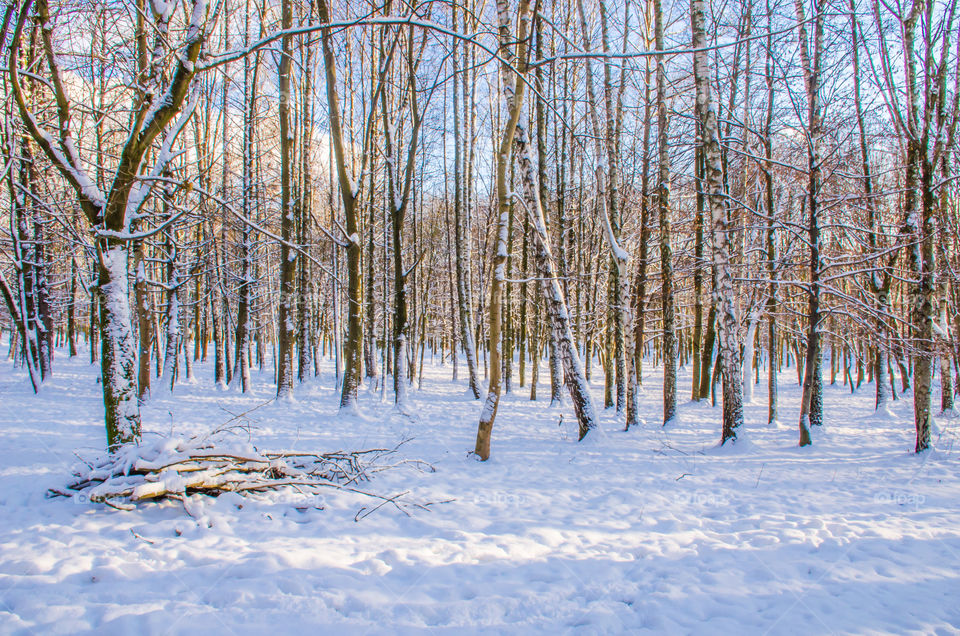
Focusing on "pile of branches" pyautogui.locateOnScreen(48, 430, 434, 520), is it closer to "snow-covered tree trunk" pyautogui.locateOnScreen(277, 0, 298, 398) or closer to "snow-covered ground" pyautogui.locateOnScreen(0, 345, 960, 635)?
"snow-covered ground" pyautogui.locateOnScreen(0, 345, 960, 635)

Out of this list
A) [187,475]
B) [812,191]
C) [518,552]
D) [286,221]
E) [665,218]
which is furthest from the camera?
[286,221]

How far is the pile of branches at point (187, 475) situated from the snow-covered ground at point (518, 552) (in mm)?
151

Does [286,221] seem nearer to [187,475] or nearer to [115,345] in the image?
[115,345]

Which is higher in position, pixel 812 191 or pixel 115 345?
pixel 812 191

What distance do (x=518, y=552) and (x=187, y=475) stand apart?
324cm

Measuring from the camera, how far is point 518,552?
12.6 feet

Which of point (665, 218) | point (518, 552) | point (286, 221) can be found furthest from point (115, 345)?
point (665, 218)

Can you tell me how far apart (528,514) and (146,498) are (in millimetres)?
3737

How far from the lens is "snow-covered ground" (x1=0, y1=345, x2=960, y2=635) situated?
2.86 m

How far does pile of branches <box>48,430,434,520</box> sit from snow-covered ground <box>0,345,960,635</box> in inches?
6.0

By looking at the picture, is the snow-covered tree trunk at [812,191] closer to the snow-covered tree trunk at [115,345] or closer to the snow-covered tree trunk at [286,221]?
the snow-covered tree trunk at [115,345]

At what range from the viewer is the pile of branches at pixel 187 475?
13.5 feet

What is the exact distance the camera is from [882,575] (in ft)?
11.5

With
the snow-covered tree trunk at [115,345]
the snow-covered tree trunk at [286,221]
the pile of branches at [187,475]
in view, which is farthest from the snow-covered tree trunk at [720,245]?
the snow-covered tree trunk at [286,221]
